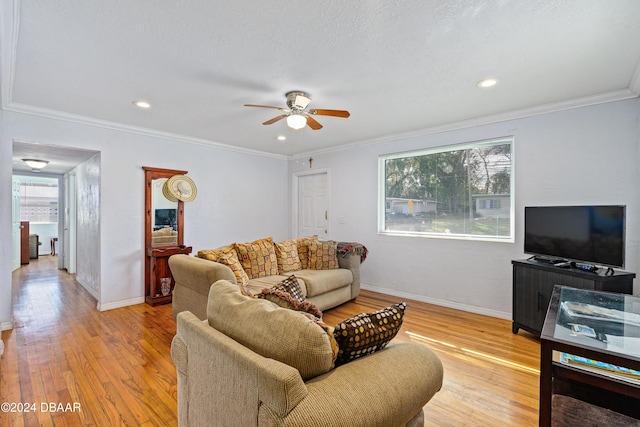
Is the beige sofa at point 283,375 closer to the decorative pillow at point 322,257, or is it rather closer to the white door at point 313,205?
the decorative pillow at point 322,257

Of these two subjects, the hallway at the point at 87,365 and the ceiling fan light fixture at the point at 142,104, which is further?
the ceiling fan light fixture at the point at 142,104

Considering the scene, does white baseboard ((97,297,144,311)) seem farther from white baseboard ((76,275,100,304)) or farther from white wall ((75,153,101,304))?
white baseboard ((76,275,100,304))

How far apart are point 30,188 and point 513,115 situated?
11.5m

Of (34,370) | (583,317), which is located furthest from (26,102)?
(583,317)

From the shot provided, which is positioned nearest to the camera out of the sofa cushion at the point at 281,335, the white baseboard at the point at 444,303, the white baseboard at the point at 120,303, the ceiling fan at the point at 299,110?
the sofa cushion at the point at 281,335

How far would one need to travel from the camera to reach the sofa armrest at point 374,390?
3.25ft

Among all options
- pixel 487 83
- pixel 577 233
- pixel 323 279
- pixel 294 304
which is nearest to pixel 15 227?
pixel 323 279

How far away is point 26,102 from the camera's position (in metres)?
3.23

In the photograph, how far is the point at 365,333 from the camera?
1.34 metres

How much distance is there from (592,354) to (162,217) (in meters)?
4.73

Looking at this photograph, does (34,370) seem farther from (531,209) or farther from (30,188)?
(30,188)

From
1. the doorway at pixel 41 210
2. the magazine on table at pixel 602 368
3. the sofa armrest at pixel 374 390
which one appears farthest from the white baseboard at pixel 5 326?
the doorway at pixel 41 210

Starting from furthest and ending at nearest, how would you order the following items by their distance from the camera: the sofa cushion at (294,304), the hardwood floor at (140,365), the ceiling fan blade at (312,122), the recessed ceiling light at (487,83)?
the ceiling fan blade at (312,122)
the recessed ceiling light at (487,83)
the hardwood floor at (140,365)
the sofa cushion at (294,304)

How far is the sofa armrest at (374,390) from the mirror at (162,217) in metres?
3.99
